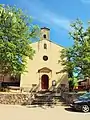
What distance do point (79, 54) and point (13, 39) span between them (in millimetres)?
7446

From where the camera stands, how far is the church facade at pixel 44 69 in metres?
31.3

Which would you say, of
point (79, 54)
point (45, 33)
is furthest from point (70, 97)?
point (45, 33)

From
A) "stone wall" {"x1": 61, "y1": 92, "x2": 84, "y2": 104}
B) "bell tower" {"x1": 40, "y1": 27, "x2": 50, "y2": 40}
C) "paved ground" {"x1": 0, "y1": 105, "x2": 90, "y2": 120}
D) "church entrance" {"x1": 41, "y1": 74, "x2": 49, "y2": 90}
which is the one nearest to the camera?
"paved ground" {"x1": 0, "y1": 105, "x2": 90, "y2": 120}

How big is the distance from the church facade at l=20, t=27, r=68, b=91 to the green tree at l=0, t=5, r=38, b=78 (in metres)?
6.47

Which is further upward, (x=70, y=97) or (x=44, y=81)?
(x=44, y=81)

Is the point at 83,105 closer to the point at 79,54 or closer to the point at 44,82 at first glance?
the point at 79,54

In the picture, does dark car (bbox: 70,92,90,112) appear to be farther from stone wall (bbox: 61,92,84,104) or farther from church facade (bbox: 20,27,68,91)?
church facade (bbox: 20,27,68,91)

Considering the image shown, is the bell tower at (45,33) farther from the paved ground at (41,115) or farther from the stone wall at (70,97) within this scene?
the paved ground at (41,115)

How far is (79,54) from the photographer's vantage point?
22.0m

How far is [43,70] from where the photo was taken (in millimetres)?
31984

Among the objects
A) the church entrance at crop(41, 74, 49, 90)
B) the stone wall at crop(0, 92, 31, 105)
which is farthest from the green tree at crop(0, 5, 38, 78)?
the church entrance at crop(41, 74, 49, 90)

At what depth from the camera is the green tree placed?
75.6 feet

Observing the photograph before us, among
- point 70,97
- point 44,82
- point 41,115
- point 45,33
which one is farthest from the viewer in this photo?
point 45,33

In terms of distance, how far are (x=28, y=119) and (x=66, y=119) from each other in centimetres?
254
